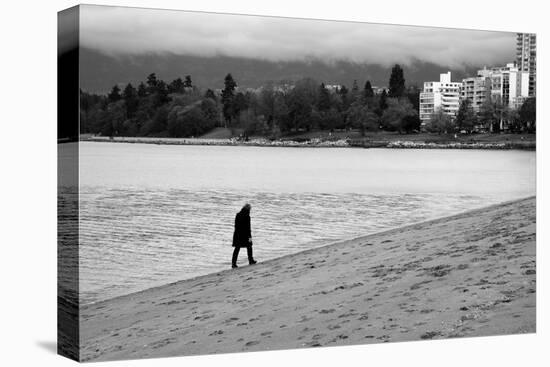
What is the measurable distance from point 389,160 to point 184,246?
460 cm

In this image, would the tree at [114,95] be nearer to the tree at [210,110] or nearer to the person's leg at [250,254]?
the tree at [210,110]

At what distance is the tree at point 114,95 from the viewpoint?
17961mm

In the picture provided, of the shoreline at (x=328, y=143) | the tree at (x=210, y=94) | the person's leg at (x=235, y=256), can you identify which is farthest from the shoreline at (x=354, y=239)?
the tree at (x=210, y=94)

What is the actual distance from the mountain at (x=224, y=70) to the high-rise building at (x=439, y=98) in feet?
0.48

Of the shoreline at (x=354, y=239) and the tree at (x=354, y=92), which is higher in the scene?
the tree at (x=354, y=92)

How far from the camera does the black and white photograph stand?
698 inches

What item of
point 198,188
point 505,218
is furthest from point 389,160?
point 198,188

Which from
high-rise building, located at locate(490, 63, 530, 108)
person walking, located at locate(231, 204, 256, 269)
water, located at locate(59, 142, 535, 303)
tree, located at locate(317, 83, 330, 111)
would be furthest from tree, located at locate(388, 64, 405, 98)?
person walking, located at locate(231, 204, 256, 269)

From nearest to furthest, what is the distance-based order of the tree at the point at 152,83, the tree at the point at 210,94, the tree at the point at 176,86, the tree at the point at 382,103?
the tree at the point at 152,83 < the tree at the point at 176,86 < the tree at the point at 210,94 < the tree at the point at 382,103

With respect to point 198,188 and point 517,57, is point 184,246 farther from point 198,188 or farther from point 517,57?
point 517,57

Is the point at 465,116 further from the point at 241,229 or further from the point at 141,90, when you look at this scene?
the point at 141,90

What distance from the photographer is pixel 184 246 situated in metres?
18.5

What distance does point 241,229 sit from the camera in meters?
19.0

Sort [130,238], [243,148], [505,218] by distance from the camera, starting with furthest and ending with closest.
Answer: [505,218], [243,148], [130,238]
